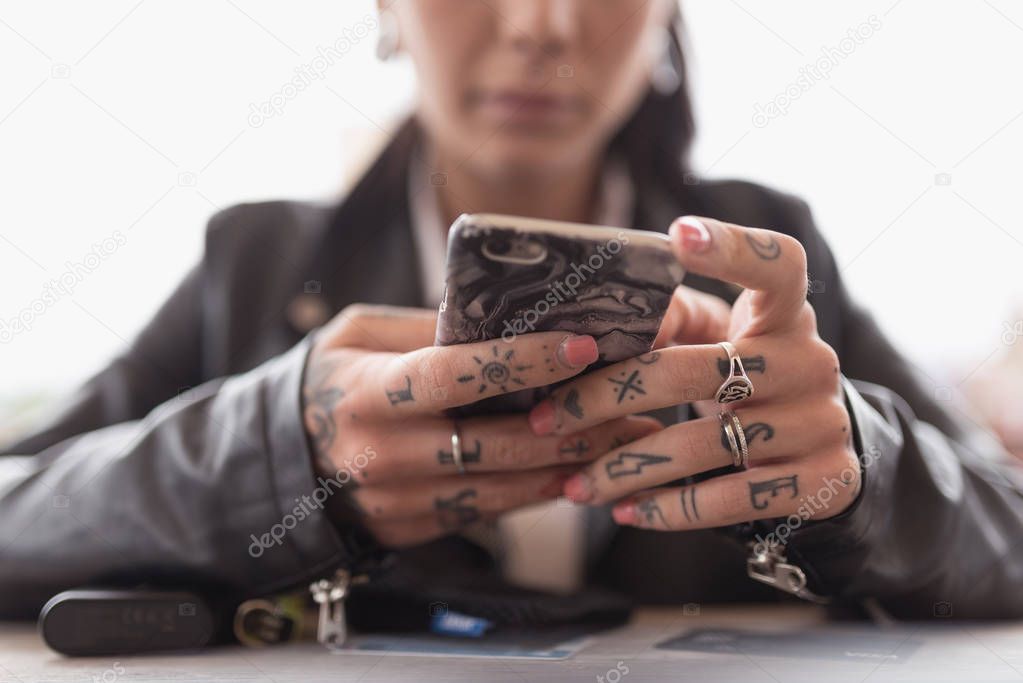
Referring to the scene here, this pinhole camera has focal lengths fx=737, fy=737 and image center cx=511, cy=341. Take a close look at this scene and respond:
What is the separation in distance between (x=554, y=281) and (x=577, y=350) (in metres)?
0.06

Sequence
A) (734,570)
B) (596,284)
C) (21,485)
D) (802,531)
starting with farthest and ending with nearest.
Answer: (734,570) < (21,485) < (802,531) < (596,284)

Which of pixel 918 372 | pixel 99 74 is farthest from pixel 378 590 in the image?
pixel 99 74

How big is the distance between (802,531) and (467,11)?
650mm

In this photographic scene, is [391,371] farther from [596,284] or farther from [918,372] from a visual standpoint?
[918,372]

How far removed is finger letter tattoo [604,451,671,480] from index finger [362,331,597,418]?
0.09 metres

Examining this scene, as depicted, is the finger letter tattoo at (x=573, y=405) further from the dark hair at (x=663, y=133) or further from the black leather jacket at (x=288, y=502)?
the dark hair at (x=663, y=133)

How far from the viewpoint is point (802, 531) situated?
0.52 meters

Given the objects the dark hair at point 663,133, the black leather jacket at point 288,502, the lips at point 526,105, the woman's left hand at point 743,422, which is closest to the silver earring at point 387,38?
the lips at point 526,105

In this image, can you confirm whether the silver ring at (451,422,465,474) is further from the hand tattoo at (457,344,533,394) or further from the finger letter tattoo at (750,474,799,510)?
the finger letter tattoo at (750,474,799,510)

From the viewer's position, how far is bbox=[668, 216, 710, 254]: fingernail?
15.3 inches

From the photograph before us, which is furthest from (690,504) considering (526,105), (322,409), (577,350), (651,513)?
(526,105)

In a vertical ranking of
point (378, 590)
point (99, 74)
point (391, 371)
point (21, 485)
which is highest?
point (99, 74)

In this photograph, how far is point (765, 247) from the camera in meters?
0.42

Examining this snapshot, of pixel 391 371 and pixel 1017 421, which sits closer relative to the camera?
pixel 391 371
